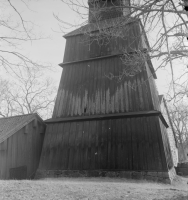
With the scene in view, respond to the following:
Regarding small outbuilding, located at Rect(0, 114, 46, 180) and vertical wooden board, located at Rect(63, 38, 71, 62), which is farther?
vertical wooden board, located at Rect(63, 38, 71, 62)

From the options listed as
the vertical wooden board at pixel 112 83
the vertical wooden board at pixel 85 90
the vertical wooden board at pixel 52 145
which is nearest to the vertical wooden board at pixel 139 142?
the vertical wooden board at pixel 112 83

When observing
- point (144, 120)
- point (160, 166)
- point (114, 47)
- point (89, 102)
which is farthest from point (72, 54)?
point (160, 166)

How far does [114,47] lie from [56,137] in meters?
7.04

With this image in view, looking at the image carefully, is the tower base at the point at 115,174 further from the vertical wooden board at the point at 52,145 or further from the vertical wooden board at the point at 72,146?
the vertical wooden board at the point at 52,145

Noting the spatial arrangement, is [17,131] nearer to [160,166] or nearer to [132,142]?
[132,142]

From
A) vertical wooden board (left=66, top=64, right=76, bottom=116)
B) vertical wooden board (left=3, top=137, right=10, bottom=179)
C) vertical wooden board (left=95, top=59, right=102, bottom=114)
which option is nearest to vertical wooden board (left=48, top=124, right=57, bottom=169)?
vertical wooden board (left=66, top=64, right=76, bottom=116)

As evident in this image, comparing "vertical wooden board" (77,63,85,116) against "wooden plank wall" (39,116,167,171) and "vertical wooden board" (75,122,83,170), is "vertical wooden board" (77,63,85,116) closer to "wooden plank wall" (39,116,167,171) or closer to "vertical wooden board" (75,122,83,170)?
"vertical wooden board" (75,122,83,170)

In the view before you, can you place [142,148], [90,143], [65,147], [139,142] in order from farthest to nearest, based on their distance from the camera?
[65,147], [90,143], [139,142], [142,148]

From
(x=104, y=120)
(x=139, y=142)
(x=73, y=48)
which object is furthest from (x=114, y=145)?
(x=73, y=48)

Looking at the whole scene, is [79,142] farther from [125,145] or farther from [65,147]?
[125,145]

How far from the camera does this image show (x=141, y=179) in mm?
9453

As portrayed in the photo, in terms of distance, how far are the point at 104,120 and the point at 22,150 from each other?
5346 millimetres

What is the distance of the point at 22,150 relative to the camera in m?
12.1

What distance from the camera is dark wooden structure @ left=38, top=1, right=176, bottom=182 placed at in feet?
32.9
